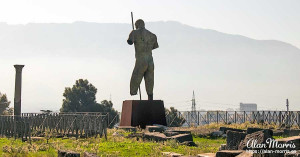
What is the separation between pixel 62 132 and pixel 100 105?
104 ft

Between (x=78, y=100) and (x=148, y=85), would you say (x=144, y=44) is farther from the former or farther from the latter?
(x=78, y=100)

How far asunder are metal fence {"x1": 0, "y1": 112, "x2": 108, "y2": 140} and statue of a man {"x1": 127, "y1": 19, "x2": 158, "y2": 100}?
420cm

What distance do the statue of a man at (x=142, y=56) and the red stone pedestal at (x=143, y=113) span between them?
113 centimetres

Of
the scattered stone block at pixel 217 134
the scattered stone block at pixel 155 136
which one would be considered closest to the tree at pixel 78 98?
the scattered stone block at pixel 217 134

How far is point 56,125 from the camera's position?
2072cm

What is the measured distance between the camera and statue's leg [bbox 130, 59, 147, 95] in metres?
23.6

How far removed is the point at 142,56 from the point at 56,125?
5495 millimetres

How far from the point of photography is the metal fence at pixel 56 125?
18453mm

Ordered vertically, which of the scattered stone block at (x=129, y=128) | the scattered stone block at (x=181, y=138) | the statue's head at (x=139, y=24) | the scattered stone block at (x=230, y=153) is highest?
the statue's head at (x=139, y=24)

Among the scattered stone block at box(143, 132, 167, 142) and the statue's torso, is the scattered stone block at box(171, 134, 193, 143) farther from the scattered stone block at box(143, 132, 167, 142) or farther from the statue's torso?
the statue's torso

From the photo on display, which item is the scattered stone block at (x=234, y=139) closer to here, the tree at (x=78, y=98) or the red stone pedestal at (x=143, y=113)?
the red stone pedestal at (x=143, y=113)

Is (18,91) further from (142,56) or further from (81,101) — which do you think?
(81,101)

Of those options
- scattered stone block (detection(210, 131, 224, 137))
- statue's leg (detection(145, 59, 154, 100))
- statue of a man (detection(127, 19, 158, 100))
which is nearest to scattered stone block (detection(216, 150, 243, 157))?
scattered stone block (detection(210, 131, 224, 137))

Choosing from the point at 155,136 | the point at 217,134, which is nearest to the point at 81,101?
the point at 217,134
